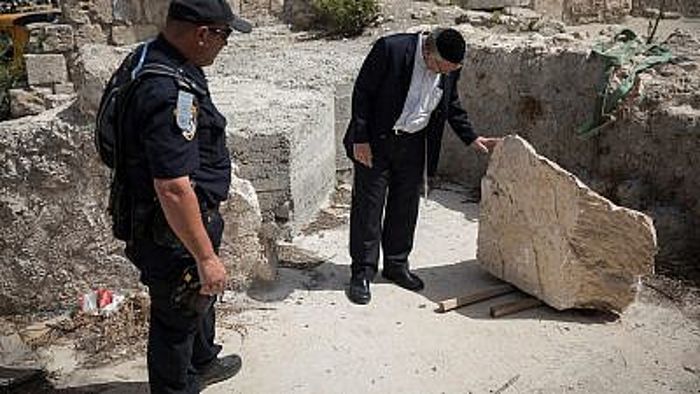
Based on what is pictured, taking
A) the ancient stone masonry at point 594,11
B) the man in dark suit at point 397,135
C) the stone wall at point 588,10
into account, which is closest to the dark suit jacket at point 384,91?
the man in dark suit at point 397,135

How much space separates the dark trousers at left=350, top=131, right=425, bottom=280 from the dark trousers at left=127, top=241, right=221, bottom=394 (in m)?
1.53

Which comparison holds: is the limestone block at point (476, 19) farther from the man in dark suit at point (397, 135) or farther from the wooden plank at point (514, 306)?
the wooden plank at point (514, 306)

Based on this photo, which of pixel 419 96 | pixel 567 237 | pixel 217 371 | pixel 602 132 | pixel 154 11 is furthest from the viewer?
pixel 154 11

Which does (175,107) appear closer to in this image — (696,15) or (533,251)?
(533,251)

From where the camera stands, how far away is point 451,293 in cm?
463

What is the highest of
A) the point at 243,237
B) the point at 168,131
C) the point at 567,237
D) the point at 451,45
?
the point at 451,45

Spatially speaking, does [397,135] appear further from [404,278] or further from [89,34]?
[89,34]

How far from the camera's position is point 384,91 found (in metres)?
4.29

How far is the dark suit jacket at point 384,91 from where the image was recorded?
4.25 metres

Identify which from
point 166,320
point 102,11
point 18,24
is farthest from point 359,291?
point 18,24

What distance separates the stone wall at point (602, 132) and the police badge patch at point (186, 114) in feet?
11.0

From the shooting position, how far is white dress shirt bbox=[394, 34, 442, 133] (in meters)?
4.25

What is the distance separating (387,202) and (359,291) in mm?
554

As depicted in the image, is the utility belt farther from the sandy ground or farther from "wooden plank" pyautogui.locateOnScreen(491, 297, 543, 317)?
"wooden plank" pyautogui.locateOnScreen(491, 297, 543, 317)
